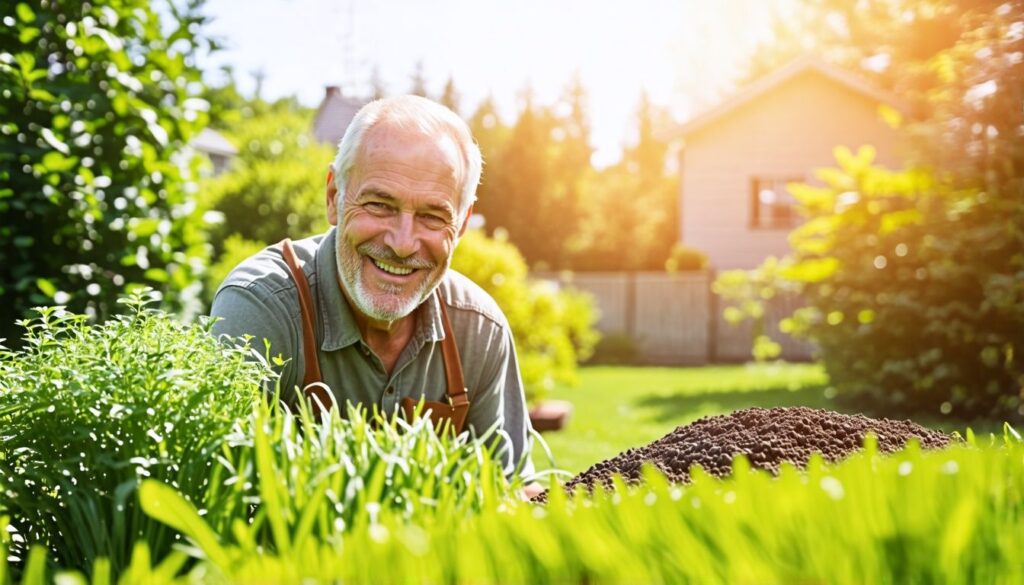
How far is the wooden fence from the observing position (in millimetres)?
22641

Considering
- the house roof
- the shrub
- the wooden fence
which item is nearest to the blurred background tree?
the shrub

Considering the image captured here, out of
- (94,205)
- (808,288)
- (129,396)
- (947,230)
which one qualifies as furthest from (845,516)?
(808,288)

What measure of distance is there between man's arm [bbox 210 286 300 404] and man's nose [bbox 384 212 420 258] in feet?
1.20

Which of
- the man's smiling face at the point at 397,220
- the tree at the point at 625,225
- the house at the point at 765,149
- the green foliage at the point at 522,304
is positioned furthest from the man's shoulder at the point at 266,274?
the tree at the point at 625,225

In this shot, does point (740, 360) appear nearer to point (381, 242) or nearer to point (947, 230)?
point (947, 230)

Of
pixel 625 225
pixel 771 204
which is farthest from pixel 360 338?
pixel 625 225

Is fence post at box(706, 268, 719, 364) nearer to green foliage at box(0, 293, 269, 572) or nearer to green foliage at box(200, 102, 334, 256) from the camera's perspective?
green foliage at box(200, 102, 334, 256)

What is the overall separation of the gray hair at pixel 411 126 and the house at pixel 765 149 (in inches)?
831

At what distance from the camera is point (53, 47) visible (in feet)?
14.9

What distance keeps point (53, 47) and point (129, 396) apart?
3572 mm

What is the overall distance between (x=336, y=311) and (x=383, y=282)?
24 centimetres

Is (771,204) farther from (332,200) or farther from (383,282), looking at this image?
(383,282)

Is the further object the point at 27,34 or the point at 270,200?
the point at 270,200

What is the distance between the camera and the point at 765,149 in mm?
24453
